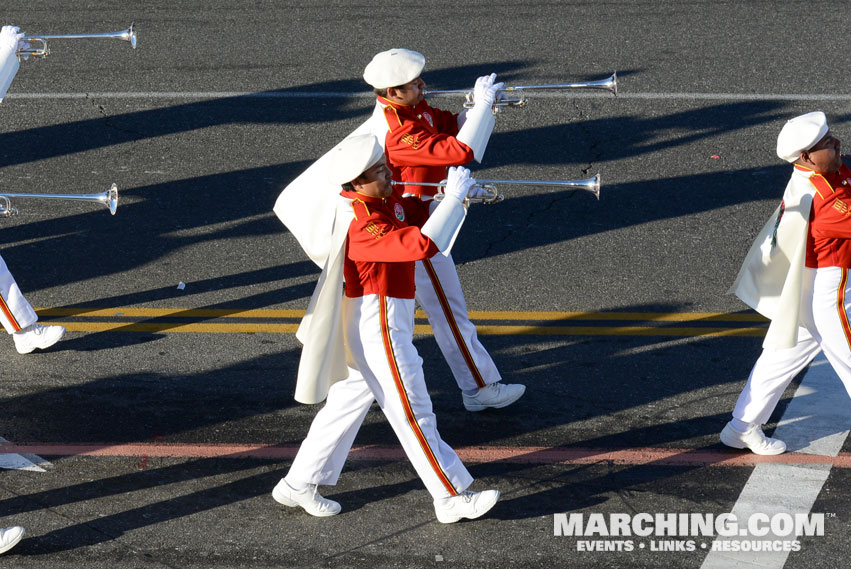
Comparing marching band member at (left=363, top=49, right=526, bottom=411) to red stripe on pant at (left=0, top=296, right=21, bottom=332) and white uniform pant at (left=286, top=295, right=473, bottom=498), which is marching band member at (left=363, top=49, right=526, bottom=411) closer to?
white uniform pant at (left=286, top=295, right=473, bottom=498)

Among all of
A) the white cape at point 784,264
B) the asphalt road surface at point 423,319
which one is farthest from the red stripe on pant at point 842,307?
the asphalt road surface at point 423,319

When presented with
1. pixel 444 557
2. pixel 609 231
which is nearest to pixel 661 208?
pixel 609 231

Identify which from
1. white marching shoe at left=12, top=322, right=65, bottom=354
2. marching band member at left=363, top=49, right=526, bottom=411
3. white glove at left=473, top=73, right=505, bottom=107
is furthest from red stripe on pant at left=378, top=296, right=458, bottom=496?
white marching shoe at left=12, top=322, right=65, bottom=354

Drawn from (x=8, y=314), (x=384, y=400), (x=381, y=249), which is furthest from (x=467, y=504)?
(x=8, y=314)

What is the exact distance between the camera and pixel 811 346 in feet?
19.7

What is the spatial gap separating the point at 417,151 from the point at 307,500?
1.98 meters

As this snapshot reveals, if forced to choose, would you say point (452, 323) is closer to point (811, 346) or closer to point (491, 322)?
point (491, 322)

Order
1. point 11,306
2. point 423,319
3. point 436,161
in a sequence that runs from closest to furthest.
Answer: point 436,161
point 11,306
point 423,319

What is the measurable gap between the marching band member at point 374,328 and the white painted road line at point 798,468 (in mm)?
1281

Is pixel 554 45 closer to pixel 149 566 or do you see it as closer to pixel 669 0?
pixel 669 0

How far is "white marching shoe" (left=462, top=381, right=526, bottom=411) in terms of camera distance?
6.68 metres

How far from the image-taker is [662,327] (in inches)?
297

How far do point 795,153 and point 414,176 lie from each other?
2.06 meters

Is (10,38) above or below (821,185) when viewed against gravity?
above
